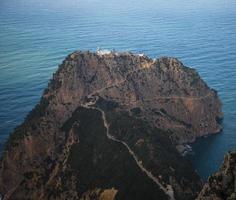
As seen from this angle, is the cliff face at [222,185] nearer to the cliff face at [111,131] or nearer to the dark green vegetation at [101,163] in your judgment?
the cliff face at [111,131]

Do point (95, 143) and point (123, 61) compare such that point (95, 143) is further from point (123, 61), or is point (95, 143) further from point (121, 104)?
point (123, 61)

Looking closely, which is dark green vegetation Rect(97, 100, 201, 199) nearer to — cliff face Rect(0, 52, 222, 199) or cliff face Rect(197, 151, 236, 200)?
cliff face Rect(0, 52, 222, 199)

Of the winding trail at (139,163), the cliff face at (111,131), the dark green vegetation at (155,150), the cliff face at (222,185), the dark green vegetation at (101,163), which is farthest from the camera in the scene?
the cliff face at (111,131)

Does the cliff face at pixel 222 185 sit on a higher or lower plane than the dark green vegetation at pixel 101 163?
higher

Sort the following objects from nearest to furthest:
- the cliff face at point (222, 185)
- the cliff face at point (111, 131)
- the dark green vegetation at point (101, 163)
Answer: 1. the cliff face at point (222, 185)
2. the dark green vegetation at point (101, 163)
3. the cliff face at point (111, 131)

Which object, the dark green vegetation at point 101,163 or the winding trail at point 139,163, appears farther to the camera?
the dark green vegetation at point 101,163

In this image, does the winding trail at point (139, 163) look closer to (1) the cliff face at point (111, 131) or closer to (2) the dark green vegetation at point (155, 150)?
(1) the cliff face at point (111, 131)

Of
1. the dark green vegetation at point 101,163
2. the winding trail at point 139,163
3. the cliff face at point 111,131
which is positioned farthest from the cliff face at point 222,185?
the dark green vegetation at point 101,163
